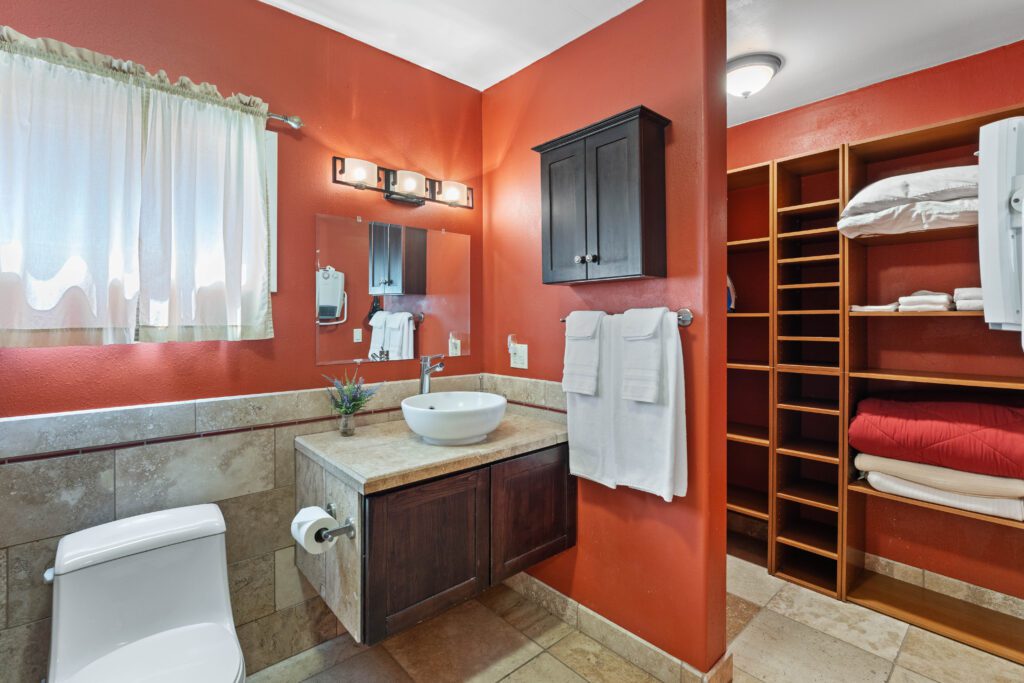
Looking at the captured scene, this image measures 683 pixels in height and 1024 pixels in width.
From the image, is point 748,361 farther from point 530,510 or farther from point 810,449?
point 530,510

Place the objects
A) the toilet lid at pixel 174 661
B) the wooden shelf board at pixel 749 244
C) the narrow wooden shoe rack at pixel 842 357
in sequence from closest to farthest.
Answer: the toilet lid at pixel 174 661
the narrow wooden shoe rack at pixel 842 357
the wooden shelf board at pixel 749 244

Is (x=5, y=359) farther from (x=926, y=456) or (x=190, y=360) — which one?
(x=926, y=456)

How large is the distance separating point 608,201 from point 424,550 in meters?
1.46

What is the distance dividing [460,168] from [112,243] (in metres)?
1.60

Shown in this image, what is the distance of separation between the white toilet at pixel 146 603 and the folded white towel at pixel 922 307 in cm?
296

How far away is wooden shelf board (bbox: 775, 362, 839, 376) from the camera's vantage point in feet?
7.99

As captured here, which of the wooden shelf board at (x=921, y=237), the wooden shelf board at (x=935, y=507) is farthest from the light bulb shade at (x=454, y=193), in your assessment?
the wooden shelf board at (x=935, y=507)

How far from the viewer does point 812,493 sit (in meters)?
2.62

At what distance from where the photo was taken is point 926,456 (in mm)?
2131

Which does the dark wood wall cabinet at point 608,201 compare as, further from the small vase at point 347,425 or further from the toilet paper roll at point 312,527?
the toilet paper roll at point 312,527

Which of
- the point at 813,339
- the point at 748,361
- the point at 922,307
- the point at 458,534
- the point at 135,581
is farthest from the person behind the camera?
the point at 748,361

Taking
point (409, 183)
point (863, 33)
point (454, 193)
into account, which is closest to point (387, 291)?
point (409, 183)

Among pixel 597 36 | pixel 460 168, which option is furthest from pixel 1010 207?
pixel 460 168

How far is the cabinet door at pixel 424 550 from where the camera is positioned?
154 centimetres
